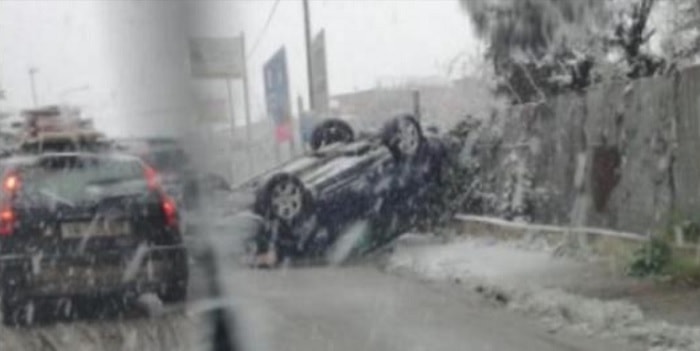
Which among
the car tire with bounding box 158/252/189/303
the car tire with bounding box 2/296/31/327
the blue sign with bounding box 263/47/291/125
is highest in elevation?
the blue sign with bounding box 263/47/291/125

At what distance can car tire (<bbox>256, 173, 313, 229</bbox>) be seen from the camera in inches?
581

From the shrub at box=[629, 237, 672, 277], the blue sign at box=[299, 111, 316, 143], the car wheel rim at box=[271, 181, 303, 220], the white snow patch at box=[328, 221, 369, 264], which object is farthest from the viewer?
the blue sign at box=[299, 111, 316, 143]

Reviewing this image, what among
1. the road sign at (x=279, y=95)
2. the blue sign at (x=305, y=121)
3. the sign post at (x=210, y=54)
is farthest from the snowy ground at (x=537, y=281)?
the road sign at (x=279, y=95)

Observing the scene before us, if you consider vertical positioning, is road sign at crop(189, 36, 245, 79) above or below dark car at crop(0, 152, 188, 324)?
above

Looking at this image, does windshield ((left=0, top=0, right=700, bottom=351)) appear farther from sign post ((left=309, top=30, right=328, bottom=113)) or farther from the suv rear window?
sign post ((left=309, top=30, right=328, bottom=113))

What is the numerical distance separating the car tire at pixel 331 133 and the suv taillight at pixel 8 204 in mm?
8095

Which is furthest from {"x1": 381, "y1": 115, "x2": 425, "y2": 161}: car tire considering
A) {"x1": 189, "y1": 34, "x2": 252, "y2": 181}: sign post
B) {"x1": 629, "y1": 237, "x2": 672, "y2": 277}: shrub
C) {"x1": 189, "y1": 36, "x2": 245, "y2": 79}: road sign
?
{"x1": 189, "y1": 36, "x2": 245, "y2": 79}: road sign

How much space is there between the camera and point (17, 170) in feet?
33.5

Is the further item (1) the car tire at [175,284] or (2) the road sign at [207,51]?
(1) the car tire at [175,284]

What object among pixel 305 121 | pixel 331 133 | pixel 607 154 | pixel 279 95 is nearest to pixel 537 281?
pixel 607 154

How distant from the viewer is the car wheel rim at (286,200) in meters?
14.8

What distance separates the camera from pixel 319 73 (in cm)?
3131

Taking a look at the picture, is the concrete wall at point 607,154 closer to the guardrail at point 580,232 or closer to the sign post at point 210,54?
the guardrail at point 580,232

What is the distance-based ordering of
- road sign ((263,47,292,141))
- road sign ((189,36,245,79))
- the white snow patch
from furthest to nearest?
road sign ((263,47,292,141)), the white snow patch, road sign ((189,36,245,79))
